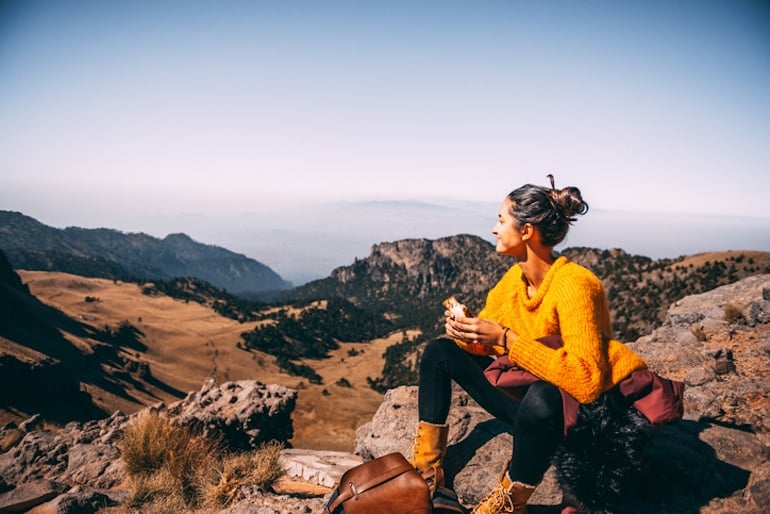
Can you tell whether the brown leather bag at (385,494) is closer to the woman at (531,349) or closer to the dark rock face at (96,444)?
the woman at (531,349)

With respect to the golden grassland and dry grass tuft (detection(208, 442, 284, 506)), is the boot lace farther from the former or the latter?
the golden grassland

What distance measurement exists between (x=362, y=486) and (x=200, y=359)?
38.3m

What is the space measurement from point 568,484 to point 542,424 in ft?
2.17

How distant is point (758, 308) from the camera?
8148 mm

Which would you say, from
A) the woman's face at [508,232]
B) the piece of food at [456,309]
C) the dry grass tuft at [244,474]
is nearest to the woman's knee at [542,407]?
the piece of food at [456,309]

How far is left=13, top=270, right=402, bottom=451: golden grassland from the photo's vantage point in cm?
2062

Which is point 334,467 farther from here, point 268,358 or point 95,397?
point 268,358

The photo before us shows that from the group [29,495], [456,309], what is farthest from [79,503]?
[456,309]

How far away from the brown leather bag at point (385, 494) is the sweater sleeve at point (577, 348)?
3.82ft

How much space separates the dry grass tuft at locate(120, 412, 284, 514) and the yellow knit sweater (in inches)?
138

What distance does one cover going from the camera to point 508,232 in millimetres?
3184

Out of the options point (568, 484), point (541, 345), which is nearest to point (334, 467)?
point (568, 484)

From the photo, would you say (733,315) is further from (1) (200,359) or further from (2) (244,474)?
(1) (200,359)

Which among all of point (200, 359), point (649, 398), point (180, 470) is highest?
point (649, 398)
